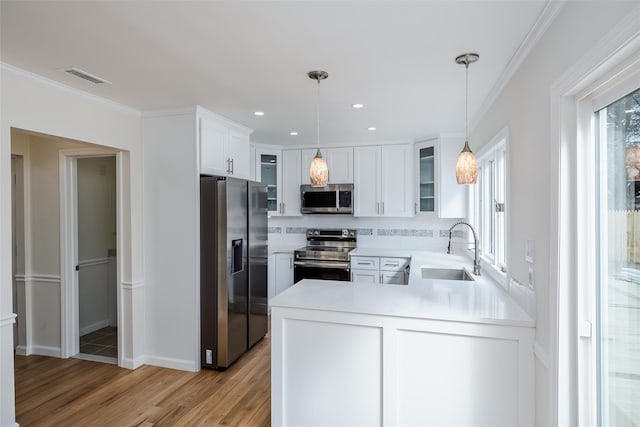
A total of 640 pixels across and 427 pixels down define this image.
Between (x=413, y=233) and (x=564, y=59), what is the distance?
11.6 ft

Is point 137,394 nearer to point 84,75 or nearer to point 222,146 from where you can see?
point 222,146

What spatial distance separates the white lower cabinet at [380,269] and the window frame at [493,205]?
A: 102 centimetres

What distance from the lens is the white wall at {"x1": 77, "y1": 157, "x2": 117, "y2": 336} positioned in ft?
13.3

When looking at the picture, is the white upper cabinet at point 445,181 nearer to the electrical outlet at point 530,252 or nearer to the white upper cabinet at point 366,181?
the white upper cabinet at point 366,181

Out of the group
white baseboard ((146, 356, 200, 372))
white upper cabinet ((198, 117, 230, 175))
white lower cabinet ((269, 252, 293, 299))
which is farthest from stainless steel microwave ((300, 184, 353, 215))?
white baseboard ((146, 356, 200, 372))

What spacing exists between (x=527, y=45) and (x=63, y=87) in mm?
3146

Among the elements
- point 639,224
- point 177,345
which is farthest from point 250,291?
point 639,224

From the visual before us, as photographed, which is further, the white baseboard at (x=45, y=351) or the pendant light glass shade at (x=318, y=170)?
the white baseboard at (x=45, y=351)

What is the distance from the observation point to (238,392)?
9.03 feet

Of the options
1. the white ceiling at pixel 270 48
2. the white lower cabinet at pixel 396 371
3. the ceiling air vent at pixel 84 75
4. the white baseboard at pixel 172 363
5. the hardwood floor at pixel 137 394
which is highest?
the ceiling air vent at pixel 84 75

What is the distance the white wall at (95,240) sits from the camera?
4047 millimetres

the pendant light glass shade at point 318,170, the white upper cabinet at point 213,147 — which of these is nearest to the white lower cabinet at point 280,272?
the white upper cabinet at point 213,147

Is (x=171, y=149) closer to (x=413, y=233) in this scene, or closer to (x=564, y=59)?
(x=564, y=59)

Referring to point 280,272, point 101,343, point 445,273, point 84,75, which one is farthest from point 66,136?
point 445,273
